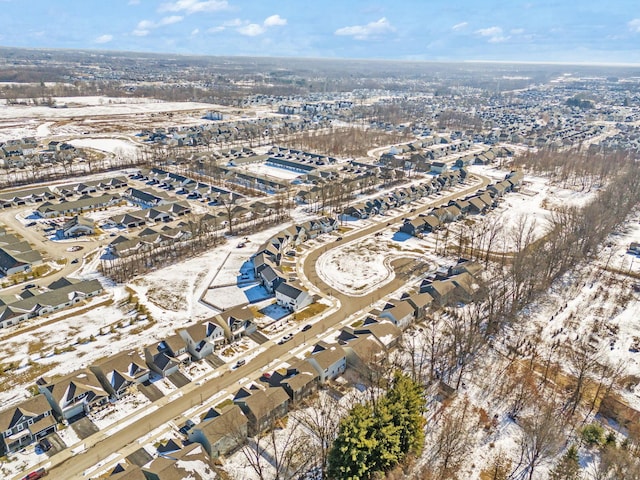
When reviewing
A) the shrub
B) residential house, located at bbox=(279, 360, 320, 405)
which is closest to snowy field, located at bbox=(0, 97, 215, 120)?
residential house, located at bbox=(279, 360, 320, 405)

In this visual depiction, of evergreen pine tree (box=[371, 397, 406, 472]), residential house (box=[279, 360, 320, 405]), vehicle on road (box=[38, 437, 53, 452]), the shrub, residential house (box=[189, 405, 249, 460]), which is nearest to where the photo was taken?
evergreen pine tree (box=[371, 397, 406, 472])

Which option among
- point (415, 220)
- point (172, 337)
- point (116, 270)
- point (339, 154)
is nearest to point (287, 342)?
point (172, 337)

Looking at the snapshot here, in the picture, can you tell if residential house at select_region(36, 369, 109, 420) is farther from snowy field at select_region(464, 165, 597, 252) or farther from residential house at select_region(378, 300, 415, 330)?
snowy field at select_region(464, 165, 597, 252)

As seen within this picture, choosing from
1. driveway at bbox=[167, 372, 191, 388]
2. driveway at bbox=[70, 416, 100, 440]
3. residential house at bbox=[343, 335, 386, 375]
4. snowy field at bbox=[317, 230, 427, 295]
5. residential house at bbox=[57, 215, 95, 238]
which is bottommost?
driveway at bbox=[70, 416, 100, 440]

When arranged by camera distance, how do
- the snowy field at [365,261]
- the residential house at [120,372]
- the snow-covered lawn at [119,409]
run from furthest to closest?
the snowy field at [365,261] → the residential house at [120,372] → the snow-covered lawn at [119,409]

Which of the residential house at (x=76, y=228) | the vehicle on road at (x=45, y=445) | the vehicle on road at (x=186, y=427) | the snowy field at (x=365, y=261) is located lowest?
the vehicle on road at (x=45, y=445)

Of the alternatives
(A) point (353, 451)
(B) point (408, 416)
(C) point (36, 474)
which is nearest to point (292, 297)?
(B) point (408, 416)

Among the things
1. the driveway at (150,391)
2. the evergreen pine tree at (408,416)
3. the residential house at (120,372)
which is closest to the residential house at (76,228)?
the residential house at (120,372)

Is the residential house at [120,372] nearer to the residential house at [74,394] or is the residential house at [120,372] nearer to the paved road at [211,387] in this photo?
the residential house at [74,394]
